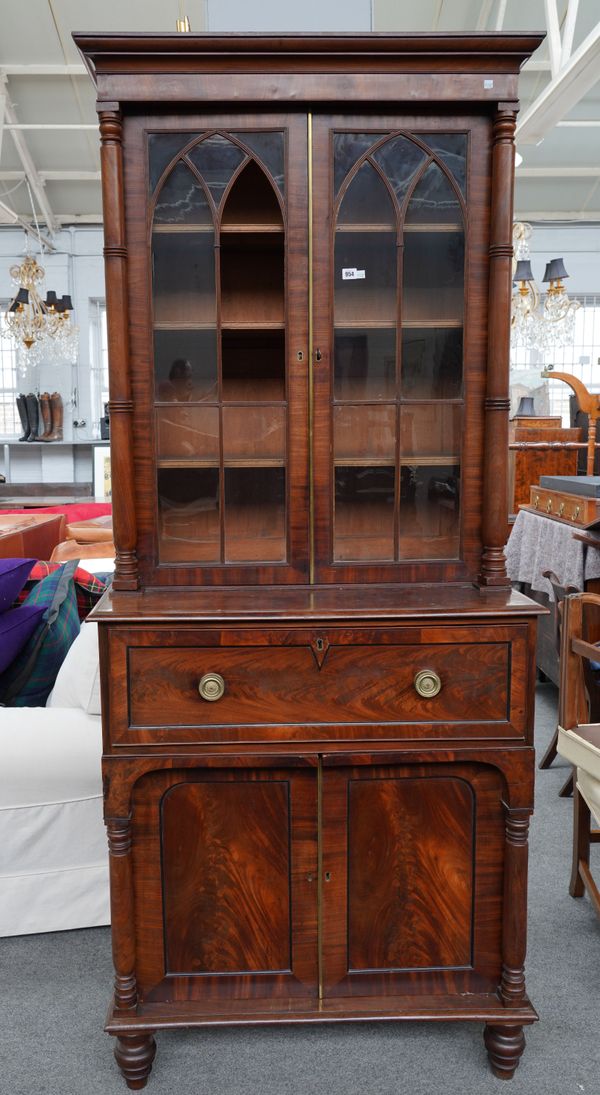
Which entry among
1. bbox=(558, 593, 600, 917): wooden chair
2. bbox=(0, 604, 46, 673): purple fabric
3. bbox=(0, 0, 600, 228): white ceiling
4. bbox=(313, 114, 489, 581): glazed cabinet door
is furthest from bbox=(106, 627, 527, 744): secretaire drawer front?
bbox=(0, 0, 600, 228): white ceiling

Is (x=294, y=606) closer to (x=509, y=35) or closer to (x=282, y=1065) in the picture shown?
(x=282, y=1065)

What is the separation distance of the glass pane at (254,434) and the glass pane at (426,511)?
11.9 inches

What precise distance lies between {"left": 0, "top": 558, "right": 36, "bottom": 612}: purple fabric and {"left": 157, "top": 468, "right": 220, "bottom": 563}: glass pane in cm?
76

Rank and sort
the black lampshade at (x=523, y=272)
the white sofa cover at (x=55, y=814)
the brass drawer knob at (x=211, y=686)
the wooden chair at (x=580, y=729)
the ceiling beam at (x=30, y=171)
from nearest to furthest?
the brass drawer knob at (x=211, y=686), the wooden chair at (x=580, y=729), the white sofa cover at (x=55, y=814), the black lampshade at (x=523, y=272), the ceiling beam at (x=30, y=171)

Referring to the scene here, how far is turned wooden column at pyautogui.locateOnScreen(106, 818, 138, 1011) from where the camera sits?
1.78m

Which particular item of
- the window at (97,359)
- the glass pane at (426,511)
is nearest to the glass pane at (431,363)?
the glass pane at (426,511)

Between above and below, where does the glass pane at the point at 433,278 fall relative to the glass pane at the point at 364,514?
above

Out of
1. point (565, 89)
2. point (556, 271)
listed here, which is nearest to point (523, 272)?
point (556, 271)

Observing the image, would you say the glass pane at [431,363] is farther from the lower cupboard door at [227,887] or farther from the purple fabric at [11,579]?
the purple fabric at [11,579]

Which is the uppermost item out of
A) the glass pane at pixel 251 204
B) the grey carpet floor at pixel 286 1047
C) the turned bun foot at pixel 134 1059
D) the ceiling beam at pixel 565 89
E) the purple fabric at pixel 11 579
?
the ceiling beam at pixel 565 89

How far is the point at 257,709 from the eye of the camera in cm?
176

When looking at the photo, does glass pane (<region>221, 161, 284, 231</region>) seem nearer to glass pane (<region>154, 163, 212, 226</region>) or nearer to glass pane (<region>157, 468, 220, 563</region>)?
glass pane (<region>154, 163, 212, 226</region>)

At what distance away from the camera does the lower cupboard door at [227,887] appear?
1.81 metres

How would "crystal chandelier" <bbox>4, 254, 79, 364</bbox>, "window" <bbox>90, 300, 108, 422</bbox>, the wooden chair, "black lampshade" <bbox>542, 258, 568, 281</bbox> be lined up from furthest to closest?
"window" <bbox>90, 300, 108, 422</bbox>, "crystal chandelier" <bbox>4, 254, 79, 364</bbox>, "black lampshade" <bbox>542, 258, 568, 281</bbox>, the wooden chair
